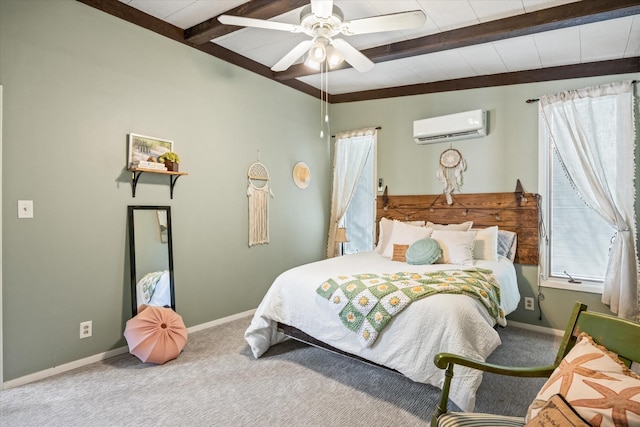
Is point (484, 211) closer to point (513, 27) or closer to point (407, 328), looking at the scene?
point (513, 27)

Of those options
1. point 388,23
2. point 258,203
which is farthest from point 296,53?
point 258,203

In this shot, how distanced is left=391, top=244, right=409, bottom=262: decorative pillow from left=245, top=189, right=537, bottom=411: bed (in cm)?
1

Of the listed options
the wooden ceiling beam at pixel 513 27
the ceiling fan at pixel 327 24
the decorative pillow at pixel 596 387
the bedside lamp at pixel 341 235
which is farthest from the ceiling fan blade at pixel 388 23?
the bedside lamp at pixel 341 235

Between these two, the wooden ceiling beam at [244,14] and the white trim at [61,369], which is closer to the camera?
the white trim at [61,369]

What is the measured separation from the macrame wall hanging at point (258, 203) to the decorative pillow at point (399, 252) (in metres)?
1.52

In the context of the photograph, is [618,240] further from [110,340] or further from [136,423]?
[110,340]

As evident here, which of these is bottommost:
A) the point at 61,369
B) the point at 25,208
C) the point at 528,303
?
the point at 61,369

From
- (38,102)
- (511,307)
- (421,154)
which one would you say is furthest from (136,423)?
(421,154)

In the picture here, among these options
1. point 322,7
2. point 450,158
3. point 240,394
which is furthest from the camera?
point 450,158

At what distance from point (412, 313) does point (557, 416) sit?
3.75ft

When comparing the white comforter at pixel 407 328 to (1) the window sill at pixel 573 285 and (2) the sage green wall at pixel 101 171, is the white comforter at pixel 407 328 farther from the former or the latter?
(2) the sage green wall at pixel 101 171

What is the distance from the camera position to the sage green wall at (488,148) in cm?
369

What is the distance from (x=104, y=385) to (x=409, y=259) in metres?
2.61

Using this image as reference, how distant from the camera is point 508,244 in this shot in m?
3.82
